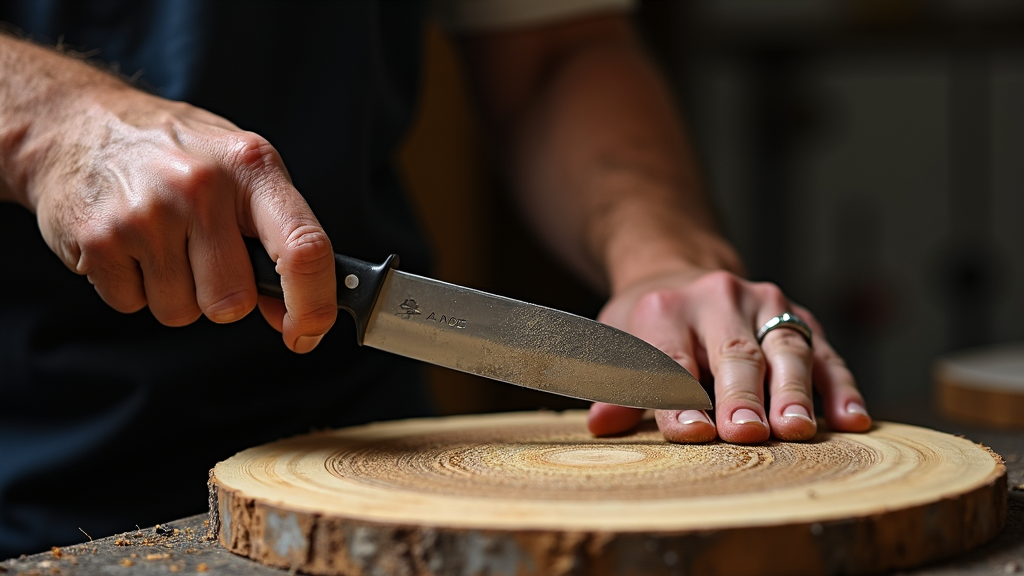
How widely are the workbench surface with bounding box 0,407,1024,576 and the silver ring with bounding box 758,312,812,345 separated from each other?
0.26m

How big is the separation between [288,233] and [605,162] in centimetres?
79

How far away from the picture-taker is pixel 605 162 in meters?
1.49

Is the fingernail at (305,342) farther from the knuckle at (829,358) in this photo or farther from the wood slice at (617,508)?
the knuckle at (829,358)

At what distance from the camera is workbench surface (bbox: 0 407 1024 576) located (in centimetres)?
66

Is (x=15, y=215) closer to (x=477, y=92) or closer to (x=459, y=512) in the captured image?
(x=459, y=512)

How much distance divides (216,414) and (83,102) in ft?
1.39

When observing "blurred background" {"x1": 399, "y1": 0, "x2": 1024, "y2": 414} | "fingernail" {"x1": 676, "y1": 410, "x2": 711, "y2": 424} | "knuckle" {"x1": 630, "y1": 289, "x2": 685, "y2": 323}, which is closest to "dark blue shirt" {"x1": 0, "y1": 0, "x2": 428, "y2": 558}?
"knuckle" {"x1": 630, "y1": 289, "x2": 685, "y2": 323}

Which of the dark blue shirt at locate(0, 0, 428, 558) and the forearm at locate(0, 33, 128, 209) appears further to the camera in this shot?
the dark blue shirt at locate(0, 0, 428, 558)

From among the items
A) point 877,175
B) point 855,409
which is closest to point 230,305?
point 855,409

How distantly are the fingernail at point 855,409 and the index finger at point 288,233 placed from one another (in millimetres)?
538

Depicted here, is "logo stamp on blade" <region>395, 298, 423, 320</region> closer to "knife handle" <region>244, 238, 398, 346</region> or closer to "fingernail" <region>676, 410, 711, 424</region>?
"knife handle" <region>244, 238, 398, 346</region>

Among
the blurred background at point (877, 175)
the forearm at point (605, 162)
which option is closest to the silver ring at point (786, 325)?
the forearm at point (605, 162)

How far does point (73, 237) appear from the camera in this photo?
2.75 ft

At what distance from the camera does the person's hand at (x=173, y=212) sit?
0.80 m
